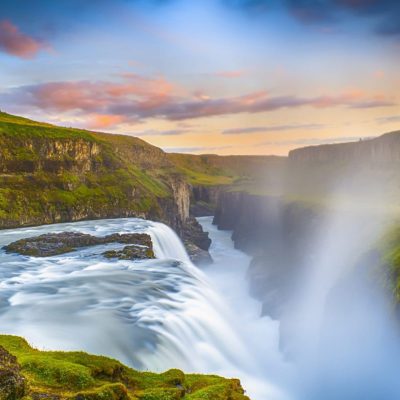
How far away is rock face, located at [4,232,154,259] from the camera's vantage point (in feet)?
166

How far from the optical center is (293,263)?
7225 centimetres

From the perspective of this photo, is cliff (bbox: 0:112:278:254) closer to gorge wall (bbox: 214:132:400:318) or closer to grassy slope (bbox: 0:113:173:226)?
grassy slope (bbox: 0:113:173:226)

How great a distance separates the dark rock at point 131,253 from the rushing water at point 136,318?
1462 mm

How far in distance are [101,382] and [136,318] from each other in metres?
12.3

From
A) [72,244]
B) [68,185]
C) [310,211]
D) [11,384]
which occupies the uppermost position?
[68,185]

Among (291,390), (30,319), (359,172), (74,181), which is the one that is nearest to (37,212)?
(74,181)

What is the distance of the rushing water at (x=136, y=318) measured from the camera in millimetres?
23797

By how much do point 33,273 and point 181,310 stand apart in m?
18.0

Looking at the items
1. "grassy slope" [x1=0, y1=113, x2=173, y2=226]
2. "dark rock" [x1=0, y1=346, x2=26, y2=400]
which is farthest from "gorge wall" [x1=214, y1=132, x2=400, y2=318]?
"grassy slope" [x1=0, y1=113, x2=173, y2=226]

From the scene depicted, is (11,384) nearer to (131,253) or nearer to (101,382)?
(101,382)

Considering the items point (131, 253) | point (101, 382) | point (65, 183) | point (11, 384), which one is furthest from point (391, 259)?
point (65, 183)

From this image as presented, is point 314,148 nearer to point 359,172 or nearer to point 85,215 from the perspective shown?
point 359,172

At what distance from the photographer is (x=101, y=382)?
15312mm

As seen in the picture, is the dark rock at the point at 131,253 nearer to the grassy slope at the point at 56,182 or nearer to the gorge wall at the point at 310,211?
the gorge wall at the point at 310,211
